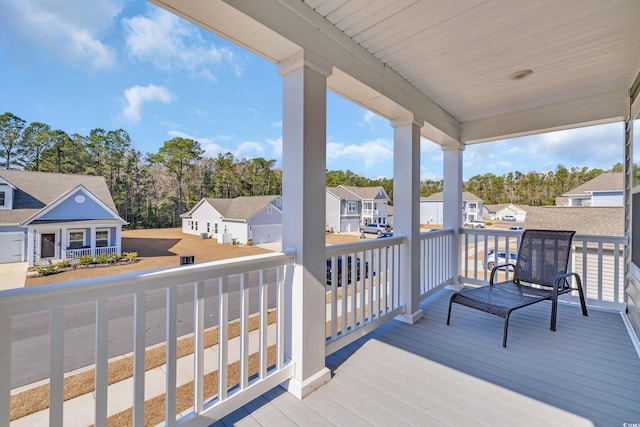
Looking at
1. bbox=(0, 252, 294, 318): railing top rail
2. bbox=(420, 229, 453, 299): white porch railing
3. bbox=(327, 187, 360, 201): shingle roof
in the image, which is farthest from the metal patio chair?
bbox=(0, 252, 294, 318): railing top rail

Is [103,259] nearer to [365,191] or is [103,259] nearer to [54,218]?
[54,218]

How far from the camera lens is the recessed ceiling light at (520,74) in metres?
2.67

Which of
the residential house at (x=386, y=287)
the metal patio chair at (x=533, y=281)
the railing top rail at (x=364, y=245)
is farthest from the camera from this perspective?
the metal patio chair at (x=533, y=281)

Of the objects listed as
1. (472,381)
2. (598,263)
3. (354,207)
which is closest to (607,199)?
(598,263)

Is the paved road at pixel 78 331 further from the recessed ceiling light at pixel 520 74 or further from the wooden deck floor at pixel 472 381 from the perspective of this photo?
the recessed ceiling light at pixel 520 74

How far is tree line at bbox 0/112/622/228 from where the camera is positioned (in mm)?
1137

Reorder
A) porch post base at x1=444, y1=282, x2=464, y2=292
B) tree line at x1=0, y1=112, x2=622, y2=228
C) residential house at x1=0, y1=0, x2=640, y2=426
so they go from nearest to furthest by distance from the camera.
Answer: tree line at x1=0, y1=112, x2=622, y2=228, residential house at x1=0, y1=0, x2=640, y2=426, porch post base at x1=444, y1=282, x2=464, y2=292

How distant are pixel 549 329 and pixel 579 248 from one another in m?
1.62

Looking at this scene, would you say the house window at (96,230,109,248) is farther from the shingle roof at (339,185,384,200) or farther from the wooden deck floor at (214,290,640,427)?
the shingle roof at (339,185,384,200)

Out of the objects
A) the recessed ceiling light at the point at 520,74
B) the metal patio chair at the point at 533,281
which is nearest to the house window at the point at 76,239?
the metal patio chair at the point at 533,281

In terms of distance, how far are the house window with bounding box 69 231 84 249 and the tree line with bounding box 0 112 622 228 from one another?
189mm

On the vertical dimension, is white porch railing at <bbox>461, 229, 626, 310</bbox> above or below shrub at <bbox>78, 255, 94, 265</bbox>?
below

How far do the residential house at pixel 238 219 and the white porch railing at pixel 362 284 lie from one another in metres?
0.50

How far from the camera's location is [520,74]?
2.72m
